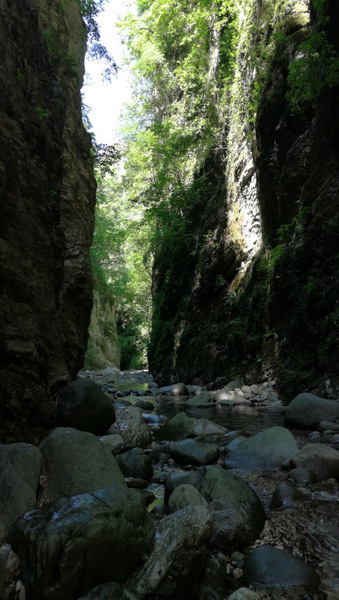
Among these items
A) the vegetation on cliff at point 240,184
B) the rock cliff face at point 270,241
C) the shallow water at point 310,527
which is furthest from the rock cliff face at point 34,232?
the vegetation on cliff at point 240,184

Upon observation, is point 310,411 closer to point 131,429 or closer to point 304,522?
point 131,429

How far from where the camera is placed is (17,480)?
8.16ft

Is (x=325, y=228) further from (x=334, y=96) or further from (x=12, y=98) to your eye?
(x=12, y=98)

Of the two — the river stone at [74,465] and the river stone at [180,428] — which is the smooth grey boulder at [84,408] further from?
the river stone at [74,465]

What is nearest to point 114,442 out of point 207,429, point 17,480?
point 207,429

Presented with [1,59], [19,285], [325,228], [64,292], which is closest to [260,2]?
[325,228]

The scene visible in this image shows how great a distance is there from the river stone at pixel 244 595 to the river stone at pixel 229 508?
0.48 m

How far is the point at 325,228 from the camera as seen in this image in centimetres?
691

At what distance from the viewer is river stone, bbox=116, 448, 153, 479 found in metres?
3.77

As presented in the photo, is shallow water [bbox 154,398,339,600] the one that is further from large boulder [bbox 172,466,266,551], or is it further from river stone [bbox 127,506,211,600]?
river stone [bbox 127,506,211,600]

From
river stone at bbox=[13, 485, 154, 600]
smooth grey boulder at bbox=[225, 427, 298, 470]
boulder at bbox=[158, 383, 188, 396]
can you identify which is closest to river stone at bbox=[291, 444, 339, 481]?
smooth grey boulder at bbox=[225, 427, 298, 470]

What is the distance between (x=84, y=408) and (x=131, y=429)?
848mm

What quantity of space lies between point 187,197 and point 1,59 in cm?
1235

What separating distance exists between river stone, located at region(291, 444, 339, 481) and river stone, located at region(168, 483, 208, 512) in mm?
1302
